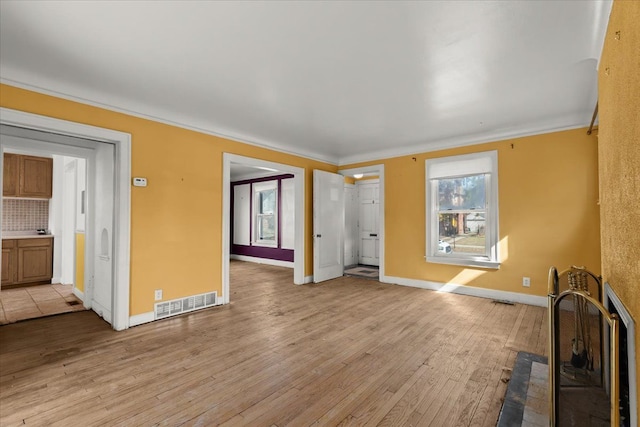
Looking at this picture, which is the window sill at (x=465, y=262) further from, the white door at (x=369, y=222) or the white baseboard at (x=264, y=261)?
the white baseboard at (x=264, y=261)

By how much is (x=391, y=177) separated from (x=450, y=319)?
2892 millimetres

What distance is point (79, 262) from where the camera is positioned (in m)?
4.62

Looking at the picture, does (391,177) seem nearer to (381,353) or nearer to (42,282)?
(381,353)

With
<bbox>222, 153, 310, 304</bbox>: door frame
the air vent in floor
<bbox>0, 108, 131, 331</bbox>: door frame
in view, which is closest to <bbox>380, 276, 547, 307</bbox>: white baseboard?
<bbox>222, 153, 310, 304</bbox>: door frame

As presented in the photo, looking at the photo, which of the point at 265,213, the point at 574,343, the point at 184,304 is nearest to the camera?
the point at 574,343

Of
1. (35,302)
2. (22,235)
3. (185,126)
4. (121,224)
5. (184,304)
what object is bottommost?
(35,302)

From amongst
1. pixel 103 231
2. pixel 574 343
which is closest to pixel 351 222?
pixel 103 231

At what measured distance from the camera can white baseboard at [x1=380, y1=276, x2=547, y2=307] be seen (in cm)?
420

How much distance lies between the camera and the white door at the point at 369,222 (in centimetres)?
774

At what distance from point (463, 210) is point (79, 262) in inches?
248

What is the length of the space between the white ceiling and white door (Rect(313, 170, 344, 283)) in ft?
6.10

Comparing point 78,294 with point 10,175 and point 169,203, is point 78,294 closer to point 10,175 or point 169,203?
point 169,203

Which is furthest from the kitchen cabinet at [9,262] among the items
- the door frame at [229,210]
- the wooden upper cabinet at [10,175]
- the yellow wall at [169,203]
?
the door frame at [229,210]

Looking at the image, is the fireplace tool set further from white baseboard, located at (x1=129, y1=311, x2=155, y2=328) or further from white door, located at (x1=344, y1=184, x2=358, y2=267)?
white door, located at (x1=344, y1=184, x2=358, y2=267)
